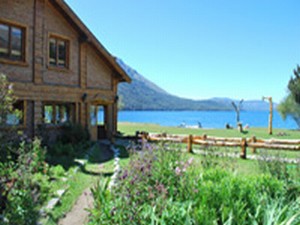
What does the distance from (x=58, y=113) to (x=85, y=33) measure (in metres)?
4.48

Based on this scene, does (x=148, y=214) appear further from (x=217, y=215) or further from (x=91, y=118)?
(x=91, y=118)

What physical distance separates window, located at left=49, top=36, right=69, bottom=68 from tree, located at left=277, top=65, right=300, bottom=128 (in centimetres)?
2665

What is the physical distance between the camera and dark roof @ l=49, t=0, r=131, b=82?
14.4 metres

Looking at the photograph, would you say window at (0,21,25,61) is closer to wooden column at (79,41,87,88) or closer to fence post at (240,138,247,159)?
wooden column at (79,41,87,88)

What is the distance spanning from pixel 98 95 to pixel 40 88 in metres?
4.02

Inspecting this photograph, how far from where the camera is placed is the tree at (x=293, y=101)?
32731 millimetres

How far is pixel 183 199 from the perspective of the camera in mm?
4559

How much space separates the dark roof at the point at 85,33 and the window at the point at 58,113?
3.58 m

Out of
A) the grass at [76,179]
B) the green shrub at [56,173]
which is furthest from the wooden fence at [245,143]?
the green shrub at [56,173]

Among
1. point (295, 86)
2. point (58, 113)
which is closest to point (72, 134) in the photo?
point (58, 113)

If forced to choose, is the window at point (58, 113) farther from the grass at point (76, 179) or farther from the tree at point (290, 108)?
the tree at point (290, 108)

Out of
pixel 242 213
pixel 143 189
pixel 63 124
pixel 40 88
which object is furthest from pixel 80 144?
pixel 242 213

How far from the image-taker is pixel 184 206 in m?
4.01

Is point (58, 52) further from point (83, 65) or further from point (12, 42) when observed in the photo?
point (12, 42)
